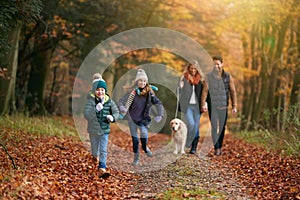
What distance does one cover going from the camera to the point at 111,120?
30.9ft

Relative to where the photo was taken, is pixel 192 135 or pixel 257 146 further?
pixel 257 146

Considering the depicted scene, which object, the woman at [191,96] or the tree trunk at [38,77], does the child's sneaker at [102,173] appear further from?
the tree trunk at [38,77]

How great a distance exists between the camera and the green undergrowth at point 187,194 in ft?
24.5

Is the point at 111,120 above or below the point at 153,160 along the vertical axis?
above

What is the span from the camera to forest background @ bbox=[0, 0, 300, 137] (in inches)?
695

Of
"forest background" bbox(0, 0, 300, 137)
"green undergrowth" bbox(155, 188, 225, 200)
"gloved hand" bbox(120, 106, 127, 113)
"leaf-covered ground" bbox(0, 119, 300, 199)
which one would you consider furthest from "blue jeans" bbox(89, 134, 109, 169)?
"forest background" bbox(0, 0, 300, 137)

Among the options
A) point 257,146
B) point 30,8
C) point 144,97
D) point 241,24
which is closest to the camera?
point 30,8

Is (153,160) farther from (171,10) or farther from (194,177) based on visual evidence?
(171,10)

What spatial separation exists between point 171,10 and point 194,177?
16.7 m

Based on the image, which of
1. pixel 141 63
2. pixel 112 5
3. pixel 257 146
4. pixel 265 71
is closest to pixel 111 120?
pixel 257 146

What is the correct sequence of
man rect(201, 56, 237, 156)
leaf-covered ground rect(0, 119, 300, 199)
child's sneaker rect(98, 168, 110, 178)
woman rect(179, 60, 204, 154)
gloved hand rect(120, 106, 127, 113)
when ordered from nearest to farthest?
leaf-covered ground rect(0, 119, 300, 199)
child's sneaker rect(98, 168, 110, 178)
gloved hand rect(120, 106, 127, 113)
man rect(201, 56, 237, 156)
woman rect(179, 60, 204, 154)

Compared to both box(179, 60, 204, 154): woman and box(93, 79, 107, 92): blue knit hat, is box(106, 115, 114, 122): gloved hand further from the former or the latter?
box(179, 60, 204, 154): woman

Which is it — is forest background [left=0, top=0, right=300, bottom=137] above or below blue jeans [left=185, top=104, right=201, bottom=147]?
above

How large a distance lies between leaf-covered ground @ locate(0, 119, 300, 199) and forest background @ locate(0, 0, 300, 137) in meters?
2.15
